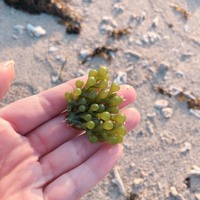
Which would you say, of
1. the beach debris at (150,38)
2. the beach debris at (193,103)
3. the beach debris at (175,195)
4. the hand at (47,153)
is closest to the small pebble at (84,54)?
the beach debris at (150,38)

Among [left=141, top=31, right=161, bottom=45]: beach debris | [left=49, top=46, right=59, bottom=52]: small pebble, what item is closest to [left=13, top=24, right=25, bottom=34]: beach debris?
[left=49, top=46, right=59, bottom=52]: small pebble

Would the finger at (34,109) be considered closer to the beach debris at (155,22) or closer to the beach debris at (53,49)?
the beach debris at (53,49)

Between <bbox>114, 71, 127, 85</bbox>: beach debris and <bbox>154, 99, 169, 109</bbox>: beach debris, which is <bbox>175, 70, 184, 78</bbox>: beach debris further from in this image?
<bbox>114, 71, 127, 85</bbox>: beach debris

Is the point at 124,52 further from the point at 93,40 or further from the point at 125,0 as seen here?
the point at 125,0

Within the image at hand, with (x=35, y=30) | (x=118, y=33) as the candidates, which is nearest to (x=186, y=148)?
(x=118, y=33)

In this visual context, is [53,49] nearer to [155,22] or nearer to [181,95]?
[155,22]

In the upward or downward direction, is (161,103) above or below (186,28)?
below
